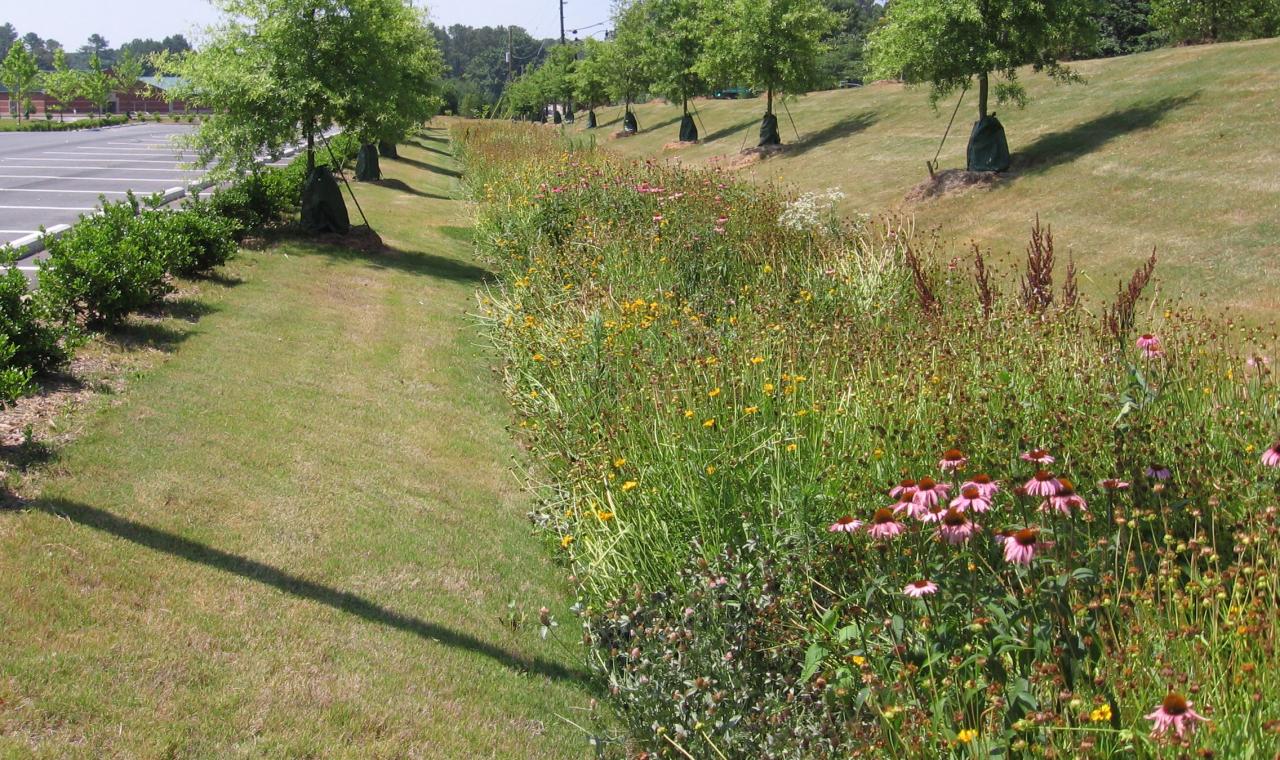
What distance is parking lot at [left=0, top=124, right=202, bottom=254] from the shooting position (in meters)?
17.6

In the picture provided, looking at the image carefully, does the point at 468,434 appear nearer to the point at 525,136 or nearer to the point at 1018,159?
the point at 1018,159

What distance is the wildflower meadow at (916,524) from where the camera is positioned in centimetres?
323

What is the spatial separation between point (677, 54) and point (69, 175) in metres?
25.5

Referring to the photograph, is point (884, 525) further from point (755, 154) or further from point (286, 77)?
point (755, 154)

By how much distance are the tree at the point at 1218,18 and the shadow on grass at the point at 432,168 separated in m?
24.9

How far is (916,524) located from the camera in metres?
3.98

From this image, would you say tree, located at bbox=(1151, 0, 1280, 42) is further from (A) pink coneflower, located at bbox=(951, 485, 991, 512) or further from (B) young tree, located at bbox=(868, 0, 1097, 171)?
(A) pink coneflower, located at bbox=(951, 485, 991, 512)

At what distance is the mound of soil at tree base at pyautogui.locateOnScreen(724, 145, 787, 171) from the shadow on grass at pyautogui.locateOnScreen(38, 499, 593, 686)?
94.6 feet

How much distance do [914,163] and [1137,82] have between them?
18.7ft

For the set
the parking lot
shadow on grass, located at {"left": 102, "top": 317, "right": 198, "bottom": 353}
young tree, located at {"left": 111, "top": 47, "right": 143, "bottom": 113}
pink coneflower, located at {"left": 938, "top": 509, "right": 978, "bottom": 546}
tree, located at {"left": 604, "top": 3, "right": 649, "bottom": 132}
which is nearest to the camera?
pink coneflower, located at {"left": 938, "top": 509, "right": 978, "bottom": 546}

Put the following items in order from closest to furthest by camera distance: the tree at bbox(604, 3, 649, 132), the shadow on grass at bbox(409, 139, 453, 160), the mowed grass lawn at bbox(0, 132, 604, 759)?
the mowed grass lawn at bbox(0, 132, 604, 759) → the shadow on grass at bbox(409, 139, 453, 160) → the tree at bbox(604, 3, 649, 132)

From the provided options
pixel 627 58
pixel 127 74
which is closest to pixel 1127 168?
pixel 627 58

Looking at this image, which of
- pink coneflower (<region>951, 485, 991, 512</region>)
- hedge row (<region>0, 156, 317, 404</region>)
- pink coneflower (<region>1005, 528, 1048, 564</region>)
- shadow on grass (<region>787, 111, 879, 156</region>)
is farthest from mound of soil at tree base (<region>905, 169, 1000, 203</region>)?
pink coneflower (<region>1005, 528, 1048, 564</region>)

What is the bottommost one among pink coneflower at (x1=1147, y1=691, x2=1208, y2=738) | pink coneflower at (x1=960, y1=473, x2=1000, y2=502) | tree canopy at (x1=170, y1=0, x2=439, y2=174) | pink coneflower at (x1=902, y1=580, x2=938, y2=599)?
pink coneflower at (x1=902, y1=580, x2=938, y2=599)
